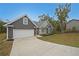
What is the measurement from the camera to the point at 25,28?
13586 mm

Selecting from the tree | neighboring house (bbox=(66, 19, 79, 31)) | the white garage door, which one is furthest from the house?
neighboring house (bbox=(66, 19, 79, 31))

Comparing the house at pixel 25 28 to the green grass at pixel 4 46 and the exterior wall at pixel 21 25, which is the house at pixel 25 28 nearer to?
the exterior wall at pixel 21 25

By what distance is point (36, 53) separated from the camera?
13086mm

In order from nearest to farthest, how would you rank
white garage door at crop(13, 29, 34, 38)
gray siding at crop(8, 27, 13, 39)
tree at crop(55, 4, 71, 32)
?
tree at crop(55, 4, 71, 32), gray siding at crop(8, 27, 13, 39), white garage door at crop(13, 29, 34, 38)

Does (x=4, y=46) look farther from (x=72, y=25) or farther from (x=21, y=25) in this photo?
(x=72, y=25)

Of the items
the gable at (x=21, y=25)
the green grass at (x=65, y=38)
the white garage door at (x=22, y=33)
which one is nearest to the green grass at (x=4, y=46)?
the white garage door at (x=22, y=33)

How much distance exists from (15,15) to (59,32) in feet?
4.49

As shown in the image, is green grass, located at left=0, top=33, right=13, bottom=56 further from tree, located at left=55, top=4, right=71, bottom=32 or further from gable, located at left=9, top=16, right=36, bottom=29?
tree, located at left=55, top=4, right=71, bottom=32

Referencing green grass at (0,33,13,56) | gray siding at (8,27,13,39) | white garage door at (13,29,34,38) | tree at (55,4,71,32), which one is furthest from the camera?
white garage door at (13,29,34,38)

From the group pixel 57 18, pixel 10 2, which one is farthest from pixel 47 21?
pixel 10 2

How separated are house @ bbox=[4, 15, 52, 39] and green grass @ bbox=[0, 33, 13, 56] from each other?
0.50 feet

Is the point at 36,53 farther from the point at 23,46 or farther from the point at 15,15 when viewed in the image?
the point at 15,15

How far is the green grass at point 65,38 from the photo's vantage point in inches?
521

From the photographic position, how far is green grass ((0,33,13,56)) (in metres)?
13.0
